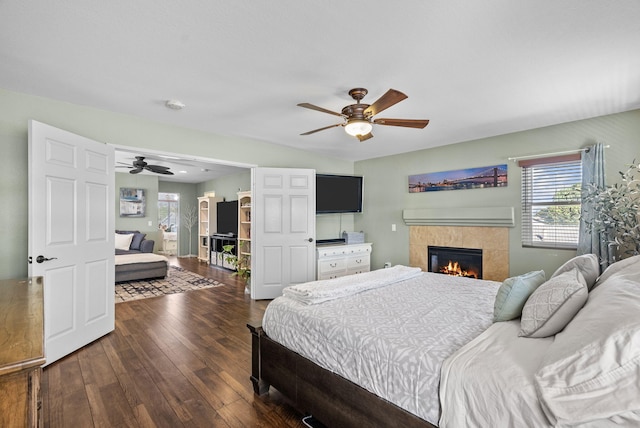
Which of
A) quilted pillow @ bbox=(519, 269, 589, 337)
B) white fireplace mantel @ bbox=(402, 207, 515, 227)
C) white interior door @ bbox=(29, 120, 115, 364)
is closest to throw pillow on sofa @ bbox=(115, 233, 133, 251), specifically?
white interior door @ bbox=(29, 120, 115, 364)

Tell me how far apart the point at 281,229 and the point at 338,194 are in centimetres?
136

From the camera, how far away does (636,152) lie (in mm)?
3346

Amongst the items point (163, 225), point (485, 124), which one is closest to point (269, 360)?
point (485, 124)

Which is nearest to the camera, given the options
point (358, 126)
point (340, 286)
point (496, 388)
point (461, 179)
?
point (496, 388)

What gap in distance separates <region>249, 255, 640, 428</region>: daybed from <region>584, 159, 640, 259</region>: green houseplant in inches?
63.5

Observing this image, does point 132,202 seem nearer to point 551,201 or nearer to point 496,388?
point 551,201

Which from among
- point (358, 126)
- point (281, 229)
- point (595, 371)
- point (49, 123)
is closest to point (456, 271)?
point (281, 229)

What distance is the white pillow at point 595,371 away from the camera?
0.96m

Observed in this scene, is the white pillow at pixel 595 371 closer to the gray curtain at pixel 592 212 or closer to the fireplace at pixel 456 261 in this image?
the gray curtain at pixel 592 212

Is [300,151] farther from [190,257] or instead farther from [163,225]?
[163,225]

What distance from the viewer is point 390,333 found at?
1.60 m

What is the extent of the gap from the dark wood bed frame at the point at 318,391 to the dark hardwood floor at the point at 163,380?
0.57ft

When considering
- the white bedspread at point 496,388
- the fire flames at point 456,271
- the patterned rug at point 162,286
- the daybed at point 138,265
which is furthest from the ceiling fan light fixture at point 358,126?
the daybed at point 138,265

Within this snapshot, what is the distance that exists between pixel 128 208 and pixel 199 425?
778 centimetres
